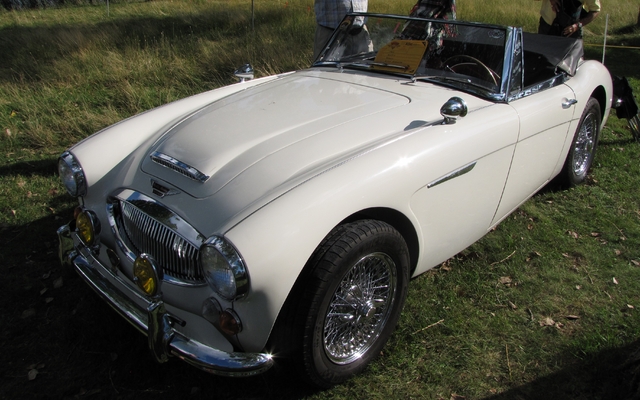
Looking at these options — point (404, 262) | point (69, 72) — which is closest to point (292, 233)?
point (404, 262)

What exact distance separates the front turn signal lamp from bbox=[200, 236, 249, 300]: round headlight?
26 cm

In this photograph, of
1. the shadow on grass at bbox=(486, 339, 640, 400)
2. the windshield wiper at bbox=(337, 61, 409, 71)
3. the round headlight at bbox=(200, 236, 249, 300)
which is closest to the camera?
the round headlight at bbox=(200, 236, 249, 300)

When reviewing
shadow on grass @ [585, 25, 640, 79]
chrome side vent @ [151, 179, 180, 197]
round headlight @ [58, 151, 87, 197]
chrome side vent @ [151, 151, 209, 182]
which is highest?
chrome side vent @ [151, 151, 209, 182]

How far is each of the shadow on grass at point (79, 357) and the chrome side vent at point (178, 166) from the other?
0.91 metres

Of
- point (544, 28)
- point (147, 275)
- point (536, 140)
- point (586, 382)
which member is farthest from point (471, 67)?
point (544, 28)

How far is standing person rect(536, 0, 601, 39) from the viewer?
5.23 meters

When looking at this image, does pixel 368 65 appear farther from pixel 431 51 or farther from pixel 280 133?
pixel 280 133

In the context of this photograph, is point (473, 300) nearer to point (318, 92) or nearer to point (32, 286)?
point (318, 92)

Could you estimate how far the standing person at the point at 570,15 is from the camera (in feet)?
17.1

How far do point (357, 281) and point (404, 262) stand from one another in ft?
0.89

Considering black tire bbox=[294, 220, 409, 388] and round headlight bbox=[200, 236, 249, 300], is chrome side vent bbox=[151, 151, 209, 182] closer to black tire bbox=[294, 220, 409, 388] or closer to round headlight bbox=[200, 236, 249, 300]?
round headlight bbox=[200, 236, 249, 300]

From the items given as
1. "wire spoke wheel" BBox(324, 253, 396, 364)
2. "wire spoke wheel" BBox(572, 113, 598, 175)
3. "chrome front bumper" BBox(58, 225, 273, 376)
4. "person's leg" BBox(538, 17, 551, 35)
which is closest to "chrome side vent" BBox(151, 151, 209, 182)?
"chrome front bumper" BBox(58, 225, 273, 376)

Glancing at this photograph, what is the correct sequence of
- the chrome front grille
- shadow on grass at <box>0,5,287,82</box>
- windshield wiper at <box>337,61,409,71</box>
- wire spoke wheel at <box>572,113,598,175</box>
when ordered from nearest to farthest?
the chrome front grille < windshield wiper at <box>337,61,409,71</box> < wire spoke wheel at <box>572,113,598,175</box> < shadow on grass at <box>0,5,287,82</box>

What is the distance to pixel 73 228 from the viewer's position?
279 cm
